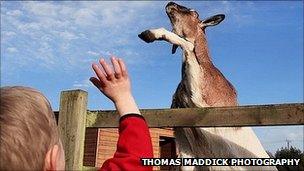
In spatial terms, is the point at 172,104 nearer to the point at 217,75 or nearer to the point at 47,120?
the point at 217,75

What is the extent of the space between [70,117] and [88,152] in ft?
54.9

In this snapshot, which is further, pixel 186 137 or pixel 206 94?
pixel 206 94

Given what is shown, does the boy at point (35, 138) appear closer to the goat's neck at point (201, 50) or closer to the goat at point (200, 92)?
the goat at point (200, 92)

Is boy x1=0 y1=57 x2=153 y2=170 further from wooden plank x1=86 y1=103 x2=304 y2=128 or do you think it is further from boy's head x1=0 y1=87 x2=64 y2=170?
wooden plank x1=86 y1=103 x2=304 y2=128

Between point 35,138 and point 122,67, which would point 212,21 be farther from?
point 35,138

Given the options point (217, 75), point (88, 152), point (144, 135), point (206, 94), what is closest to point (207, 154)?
point (206, 94)

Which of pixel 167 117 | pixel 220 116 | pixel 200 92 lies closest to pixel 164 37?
pixel 200 92

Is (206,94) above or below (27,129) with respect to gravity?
above

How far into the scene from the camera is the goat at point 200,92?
4.21 metres

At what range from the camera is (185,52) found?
5297mm

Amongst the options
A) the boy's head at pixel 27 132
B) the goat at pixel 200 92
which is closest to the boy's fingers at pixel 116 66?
the boy's head at pixel 27 132

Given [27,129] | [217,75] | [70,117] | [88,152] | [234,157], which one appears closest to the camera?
[27,129]

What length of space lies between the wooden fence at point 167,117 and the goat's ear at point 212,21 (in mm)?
3192

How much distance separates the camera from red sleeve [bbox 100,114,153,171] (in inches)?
57.6
